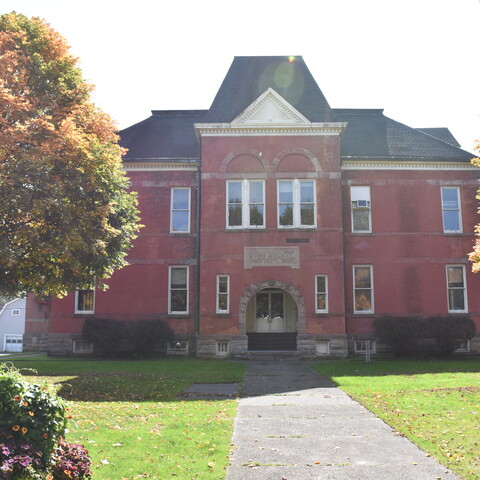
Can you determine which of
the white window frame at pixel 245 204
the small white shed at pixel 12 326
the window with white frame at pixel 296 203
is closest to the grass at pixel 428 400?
the window with white frame at pixel 296 203

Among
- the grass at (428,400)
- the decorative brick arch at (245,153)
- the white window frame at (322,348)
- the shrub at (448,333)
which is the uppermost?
the decorative brick arch at (245,153)

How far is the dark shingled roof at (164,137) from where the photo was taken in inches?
1044

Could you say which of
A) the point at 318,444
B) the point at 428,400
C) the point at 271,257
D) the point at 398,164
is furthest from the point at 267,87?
the point at 318,444

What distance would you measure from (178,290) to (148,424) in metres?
16.3

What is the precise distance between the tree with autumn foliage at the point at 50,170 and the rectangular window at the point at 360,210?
41.6 feet

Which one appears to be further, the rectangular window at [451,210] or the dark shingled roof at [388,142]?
the dark shingled roof at [388,142]

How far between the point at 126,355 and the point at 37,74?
1337 cm

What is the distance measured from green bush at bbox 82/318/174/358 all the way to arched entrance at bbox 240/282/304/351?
3951mm

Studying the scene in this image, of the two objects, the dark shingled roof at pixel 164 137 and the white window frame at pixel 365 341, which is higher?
the dark shingled roof at pixel 164 137

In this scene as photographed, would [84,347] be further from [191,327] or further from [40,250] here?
[40,250]

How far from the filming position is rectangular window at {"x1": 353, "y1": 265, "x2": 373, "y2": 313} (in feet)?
80.5

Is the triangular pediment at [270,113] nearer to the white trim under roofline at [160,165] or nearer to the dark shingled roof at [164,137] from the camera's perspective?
the white trim under roofline at [160,165]

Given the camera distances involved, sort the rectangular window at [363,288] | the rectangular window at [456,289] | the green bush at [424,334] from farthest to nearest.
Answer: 1. the rectangular window at [456,289]
2. the rectangular window at [363,288]
3. the green bush at [424,334]

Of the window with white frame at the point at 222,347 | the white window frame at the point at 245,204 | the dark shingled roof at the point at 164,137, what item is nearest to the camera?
the window with white frame at the point at 222,347
